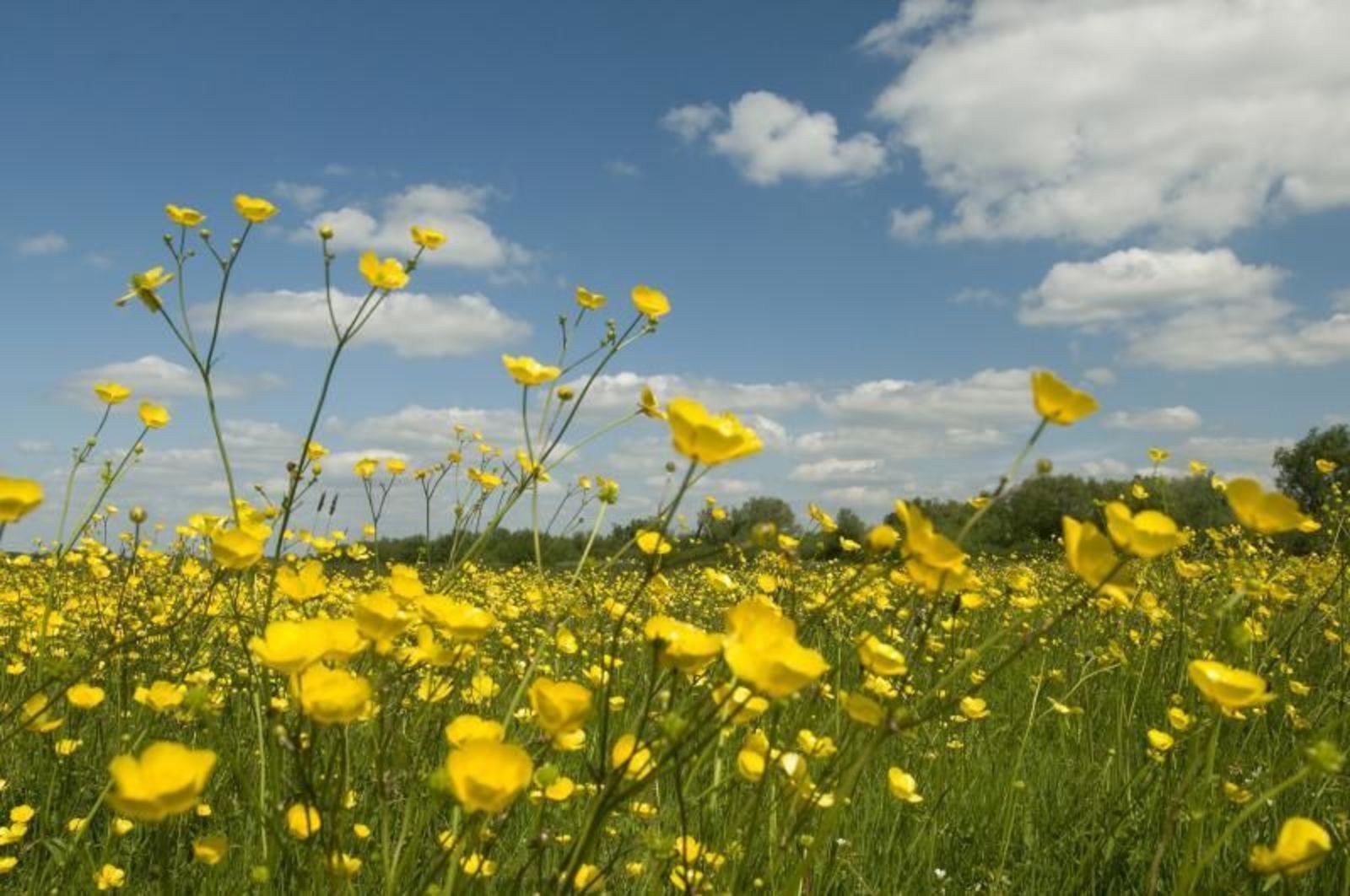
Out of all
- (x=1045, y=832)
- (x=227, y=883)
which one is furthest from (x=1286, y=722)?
(x=227, y=883)

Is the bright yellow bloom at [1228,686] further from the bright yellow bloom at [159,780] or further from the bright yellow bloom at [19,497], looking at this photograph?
the bright yellow bloom at [19,497]

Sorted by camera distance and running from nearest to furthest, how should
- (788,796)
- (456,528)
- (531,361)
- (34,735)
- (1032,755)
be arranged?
(788,796) < (531,361) < (456,528) < (34,735) < (1032,755)

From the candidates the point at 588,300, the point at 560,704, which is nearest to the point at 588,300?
the point at 588,300

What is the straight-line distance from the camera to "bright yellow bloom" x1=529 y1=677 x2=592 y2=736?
1.26 meters

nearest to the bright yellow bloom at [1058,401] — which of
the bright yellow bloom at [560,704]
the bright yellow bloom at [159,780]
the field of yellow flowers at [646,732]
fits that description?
the field of yellow flowers at [646,732]

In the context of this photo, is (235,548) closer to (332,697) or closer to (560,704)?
(332,697)

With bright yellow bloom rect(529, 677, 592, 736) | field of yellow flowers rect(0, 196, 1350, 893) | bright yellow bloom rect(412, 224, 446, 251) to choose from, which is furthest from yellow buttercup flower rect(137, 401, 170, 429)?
bright yellow bloom rect(529, 677, 592, 736)

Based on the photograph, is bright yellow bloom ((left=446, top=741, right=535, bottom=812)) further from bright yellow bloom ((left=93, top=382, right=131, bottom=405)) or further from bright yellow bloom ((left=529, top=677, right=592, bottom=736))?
bright yellow bloom ((left=93, top=382, right=131, bottom=405))

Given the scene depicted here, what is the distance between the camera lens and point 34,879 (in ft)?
7.70

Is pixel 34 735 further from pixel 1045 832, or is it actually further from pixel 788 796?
pixel 1045 832

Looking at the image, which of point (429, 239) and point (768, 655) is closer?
point (768, 655)

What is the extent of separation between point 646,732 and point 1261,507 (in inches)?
71.7

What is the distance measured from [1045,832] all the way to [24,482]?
2987 millimetres

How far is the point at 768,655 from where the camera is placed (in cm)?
119
